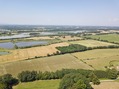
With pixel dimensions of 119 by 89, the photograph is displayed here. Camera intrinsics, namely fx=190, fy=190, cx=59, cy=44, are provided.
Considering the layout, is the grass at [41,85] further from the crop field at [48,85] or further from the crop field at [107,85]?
the crop field at [107,85]

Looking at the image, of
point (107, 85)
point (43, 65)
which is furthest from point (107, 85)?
point (43, 65)

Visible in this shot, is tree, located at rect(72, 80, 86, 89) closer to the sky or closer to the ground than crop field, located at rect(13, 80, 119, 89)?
closer to the sky

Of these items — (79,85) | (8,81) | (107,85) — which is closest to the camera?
(79,85)

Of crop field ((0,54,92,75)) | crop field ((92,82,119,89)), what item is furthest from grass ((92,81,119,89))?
crop field ((0,54,92,75))

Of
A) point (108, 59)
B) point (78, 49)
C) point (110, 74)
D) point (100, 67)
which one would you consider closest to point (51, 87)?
point (110, 74)

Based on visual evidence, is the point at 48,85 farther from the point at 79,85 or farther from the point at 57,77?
the point at 79,85

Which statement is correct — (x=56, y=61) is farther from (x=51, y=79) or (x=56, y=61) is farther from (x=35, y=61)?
(x=51, y=79)

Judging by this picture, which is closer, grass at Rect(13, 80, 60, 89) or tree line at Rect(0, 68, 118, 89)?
tree line at Rect(0, 68, 118, 89)

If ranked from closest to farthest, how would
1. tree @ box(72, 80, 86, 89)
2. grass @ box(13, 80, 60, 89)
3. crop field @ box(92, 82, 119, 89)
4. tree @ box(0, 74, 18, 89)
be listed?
1. tree @ box(72, 80, 86, 89)
2. crop field @ box(92, 82, 119, 89)
3. grass @ box(13, 80, 60, 89)
4. tree @ box(0, 74, 18, 89)

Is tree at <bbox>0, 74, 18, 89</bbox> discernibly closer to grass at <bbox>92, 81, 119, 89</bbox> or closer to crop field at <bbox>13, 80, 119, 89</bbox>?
crop field at <bbox>13, 80, 119, 89</bbox>

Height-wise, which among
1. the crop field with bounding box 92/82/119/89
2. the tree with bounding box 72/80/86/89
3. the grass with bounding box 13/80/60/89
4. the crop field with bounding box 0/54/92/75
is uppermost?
the tree with bounding box 72/80/86/89
